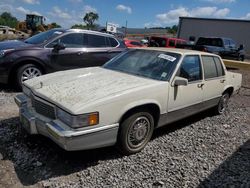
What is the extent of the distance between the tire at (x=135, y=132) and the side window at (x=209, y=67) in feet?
5.67

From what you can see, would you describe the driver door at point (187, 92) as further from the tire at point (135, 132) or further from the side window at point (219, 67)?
the side window at point (219, 67)

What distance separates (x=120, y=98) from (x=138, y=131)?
666 mm

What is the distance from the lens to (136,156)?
12.5 ft

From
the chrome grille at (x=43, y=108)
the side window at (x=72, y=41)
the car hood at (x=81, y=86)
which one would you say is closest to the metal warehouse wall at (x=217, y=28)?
the side window at (x=72, y=41)

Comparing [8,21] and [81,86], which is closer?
[81,86]

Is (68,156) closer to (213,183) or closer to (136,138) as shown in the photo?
(136,138)

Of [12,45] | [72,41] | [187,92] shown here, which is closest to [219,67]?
[187,92]

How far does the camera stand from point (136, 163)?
3.63m

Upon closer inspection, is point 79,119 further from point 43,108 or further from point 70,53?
point 70,53

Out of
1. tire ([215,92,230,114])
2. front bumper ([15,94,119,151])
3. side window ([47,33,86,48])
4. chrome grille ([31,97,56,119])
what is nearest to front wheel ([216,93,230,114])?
tire ([215,92,230,114])

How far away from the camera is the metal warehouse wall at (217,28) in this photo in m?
29.4

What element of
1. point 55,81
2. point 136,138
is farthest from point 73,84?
point 136,138

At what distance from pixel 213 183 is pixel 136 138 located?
3.73ft

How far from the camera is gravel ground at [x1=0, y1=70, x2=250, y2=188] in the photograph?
3.22 m
